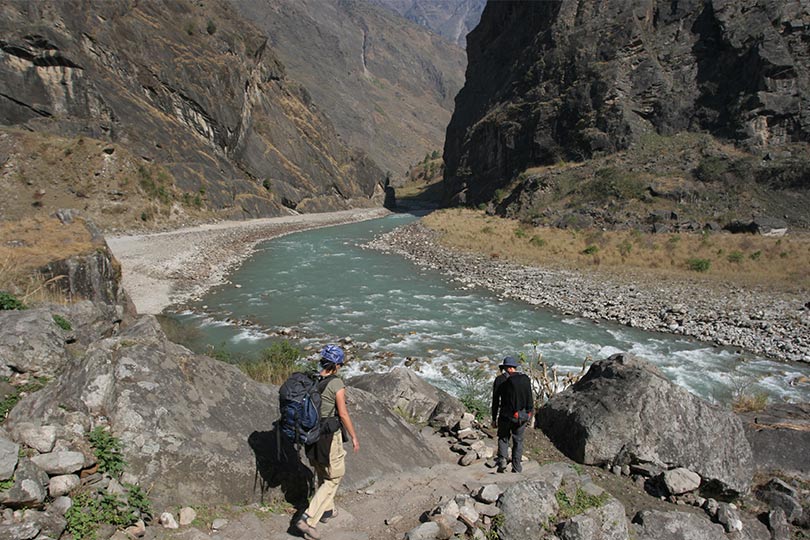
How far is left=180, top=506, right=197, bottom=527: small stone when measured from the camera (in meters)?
4.50

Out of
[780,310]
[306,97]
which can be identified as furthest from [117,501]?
[306,97]

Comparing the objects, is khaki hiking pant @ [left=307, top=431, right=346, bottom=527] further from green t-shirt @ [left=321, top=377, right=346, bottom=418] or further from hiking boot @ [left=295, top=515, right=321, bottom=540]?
green t-shirt @ [left=321, top=377, right=346, bottom=418]

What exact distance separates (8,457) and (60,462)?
0.44 metres

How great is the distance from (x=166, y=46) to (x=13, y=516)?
65770 millimetres

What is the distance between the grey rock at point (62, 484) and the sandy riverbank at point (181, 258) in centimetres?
1596

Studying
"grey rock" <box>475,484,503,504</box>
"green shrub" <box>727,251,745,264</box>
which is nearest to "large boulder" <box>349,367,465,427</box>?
"grey rock" <box>475,484,503,504</box>

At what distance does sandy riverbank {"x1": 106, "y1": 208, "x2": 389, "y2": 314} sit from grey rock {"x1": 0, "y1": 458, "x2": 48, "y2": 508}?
632 inches

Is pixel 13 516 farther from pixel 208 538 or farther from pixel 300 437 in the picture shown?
pixel 300 437

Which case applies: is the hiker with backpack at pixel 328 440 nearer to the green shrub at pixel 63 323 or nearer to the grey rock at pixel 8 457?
the grey rock at pixel 8 457

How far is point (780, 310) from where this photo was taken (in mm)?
Answer: 18062

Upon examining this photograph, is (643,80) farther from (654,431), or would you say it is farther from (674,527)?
(674,527)

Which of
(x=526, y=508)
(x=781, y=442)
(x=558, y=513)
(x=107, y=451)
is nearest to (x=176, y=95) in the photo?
(x=107, y=451)

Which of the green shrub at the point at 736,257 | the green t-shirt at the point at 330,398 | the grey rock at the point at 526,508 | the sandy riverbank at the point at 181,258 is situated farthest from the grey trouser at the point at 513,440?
the green shrub at the point at 736,257

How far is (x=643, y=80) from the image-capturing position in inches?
2031
